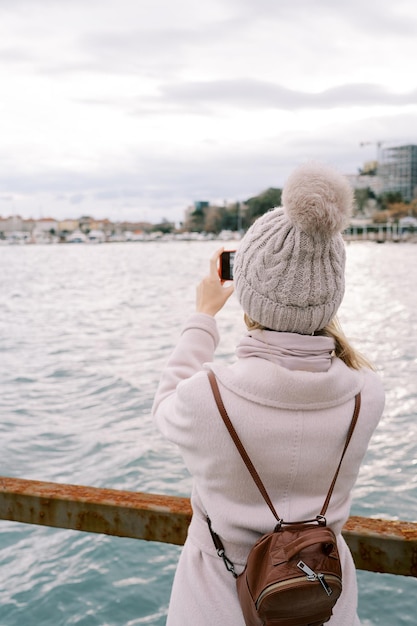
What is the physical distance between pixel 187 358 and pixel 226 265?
299mm

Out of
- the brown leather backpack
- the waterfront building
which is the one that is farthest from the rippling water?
the waterfront building

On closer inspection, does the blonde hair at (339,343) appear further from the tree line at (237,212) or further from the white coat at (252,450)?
the tree line at (237,212)

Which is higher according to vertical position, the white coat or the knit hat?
the knit hat

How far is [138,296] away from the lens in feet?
127

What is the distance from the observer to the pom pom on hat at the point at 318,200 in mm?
1454

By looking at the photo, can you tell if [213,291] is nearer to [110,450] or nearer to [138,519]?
[138,519]

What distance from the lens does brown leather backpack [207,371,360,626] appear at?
4.47 ft

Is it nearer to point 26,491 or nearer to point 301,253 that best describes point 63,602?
point 26,491

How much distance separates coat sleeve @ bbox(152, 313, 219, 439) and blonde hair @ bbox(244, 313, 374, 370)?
16cm

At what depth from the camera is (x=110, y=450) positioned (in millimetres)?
10094

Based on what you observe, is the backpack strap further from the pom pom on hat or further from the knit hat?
the pom pom on hat

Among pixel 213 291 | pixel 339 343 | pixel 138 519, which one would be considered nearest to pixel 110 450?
pixel 138 519

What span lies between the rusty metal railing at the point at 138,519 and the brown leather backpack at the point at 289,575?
816mm

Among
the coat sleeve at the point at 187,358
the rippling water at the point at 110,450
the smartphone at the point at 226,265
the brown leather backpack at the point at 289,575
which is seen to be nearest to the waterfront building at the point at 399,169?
the rippling water at the point at 110,450
